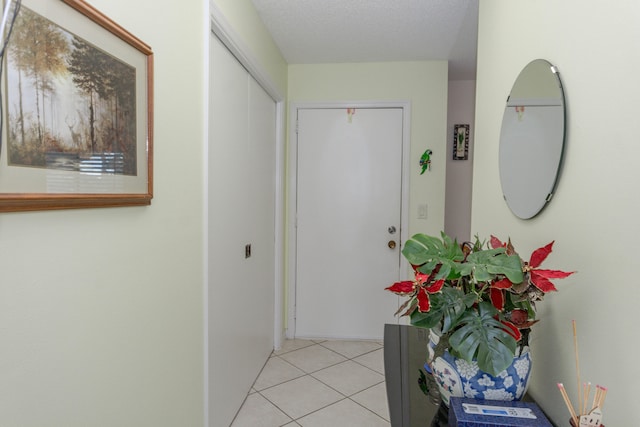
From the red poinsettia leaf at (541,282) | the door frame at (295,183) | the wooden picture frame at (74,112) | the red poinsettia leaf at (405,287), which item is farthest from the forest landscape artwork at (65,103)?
the door frame at (295,183)

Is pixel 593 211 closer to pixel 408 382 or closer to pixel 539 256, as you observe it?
pixel 539 256

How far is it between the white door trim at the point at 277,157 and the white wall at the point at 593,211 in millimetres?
→ 1226

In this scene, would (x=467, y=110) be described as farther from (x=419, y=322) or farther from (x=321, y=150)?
(x=419, y=322)

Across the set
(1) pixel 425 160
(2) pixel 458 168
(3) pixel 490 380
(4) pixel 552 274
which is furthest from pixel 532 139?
(2) pixel 458 168

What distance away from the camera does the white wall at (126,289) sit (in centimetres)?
75

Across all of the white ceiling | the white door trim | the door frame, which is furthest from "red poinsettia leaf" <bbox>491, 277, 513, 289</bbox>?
the door frame

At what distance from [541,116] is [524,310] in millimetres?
587

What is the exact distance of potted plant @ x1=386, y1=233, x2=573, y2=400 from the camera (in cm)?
79

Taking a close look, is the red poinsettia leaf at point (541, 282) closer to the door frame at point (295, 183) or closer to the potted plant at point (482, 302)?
the potted plant at point (482, 302)

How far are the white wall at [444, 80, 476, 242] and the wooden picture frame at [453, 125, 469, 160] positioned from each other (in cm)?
3

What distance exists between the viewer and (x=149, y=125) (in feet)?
3.71

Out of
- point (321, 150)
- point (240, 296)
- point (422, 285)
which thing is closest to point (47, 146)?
point (422, 285)

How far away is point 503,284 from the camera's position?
2.65 feet

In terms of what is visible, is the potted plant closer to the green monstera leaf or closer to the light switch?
the green monstera leaf
